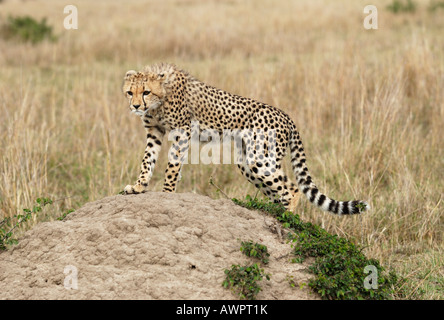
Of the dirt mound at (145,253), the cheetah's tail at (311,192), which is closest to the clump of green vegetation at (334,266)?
the dirt mound at (145,253)

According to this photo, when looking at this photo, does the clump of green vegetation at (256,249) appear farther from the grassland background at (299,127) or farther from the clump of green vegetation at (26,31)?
the clump of green vegetation at (26,31)

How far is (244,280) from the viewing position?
277cm

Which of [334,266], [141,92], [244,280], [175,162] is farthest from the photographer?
[175,162]

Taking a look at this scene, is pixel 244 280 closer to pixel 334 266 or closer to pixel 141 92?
pixel 334 266

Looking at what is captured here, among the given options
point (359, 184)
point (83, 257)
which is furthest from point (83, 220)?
point (359, 184)

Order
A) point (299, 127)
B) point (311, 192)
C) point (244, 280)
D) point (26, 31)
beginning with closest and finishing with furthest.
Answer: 1. point (244, 280)
2. point (311, 192)
3. point (299, 127)
4. point (26, 31)

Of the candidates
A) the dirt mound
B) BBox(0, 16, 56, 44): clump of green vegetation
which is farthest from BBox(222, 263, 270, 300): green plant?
BBox(0, 16, 56, 44): clump of green vegetation

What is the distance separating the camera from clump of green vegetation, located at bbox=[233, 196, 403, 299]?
2.96 metres

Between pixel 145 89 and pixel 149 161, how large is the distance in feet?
1.51

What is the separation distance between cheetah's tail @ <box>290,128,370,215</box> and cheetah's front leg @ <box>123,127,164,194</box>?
1018mm

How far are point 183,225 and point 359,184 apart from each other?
2135mm

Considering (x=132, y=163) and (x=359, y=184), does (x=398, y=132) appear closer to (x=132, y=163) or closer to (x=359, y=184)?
(x=359, y=184)

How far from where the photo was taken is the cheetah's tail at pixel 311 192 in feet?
12.1

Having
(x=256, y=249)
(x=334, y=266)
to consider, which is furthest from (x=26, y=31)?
(x=334, y=266)
